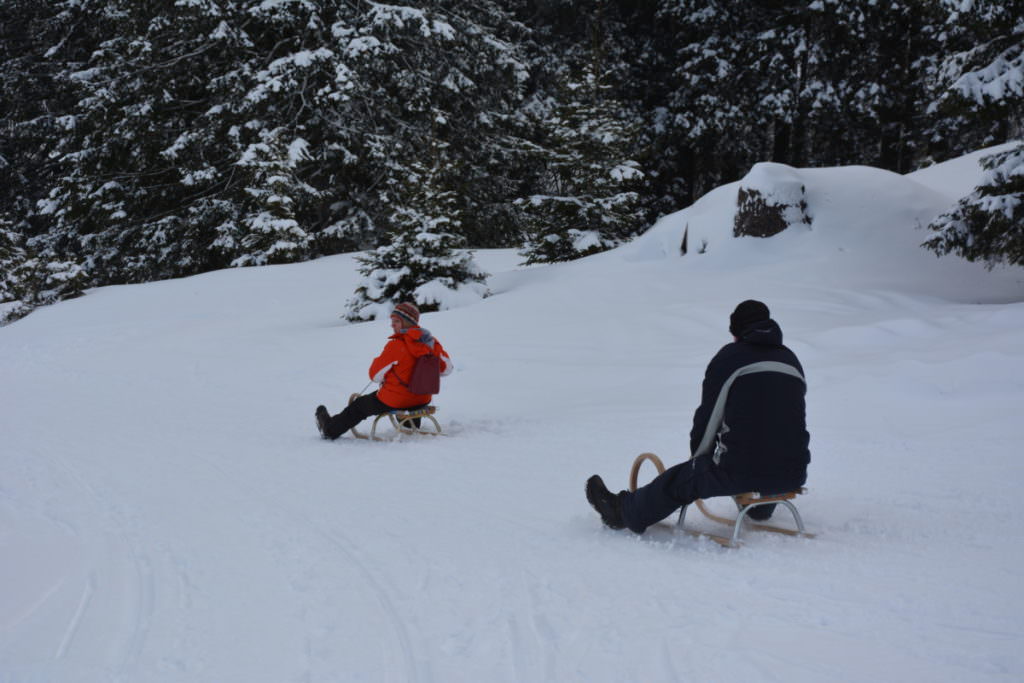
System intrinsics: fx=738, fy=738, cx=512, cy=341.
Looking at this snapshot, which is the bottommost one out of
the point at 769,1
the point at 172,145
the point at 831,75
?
the point at 172,145

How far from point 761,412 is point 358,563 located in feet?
7.76

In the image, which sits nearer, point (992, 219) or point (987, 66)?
point (992, 219)

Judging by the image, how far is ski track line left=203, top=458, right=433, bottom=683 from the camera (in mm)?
3022

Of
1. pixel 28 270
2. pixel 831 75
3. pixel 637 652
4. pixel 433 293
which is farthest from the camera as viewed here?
pixel 831 75

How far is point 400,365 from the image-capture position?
24.2 ft

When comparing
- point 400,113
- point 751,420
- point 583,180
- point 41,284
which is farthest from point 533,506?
point 400,113

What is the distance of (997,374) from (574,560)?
5.54 m

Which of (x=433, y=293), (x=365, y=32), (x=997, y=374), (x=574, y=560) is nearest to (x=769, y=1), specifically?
(x=365, y=32)

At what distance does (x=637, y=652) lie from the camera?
9.88ft

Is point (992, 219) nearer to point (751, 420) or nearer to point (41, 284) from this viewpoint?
point (751, 420)

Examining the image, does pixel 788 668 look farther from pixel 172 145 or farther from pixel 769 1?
pixel 769 1

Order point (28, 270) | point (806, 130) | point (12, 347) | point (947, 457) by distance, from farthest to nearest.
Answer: point (806, 130), point (28, 270), point (12, 347), point (947, 457)

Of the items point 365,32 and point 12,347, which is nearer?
point 12,347

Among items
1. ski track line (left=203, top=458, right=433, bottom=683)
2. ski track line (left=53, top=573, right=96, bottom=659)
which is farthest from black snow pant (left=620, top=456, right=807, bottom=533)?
ski track line (left=53, top=573, right=96, bottom=659)
